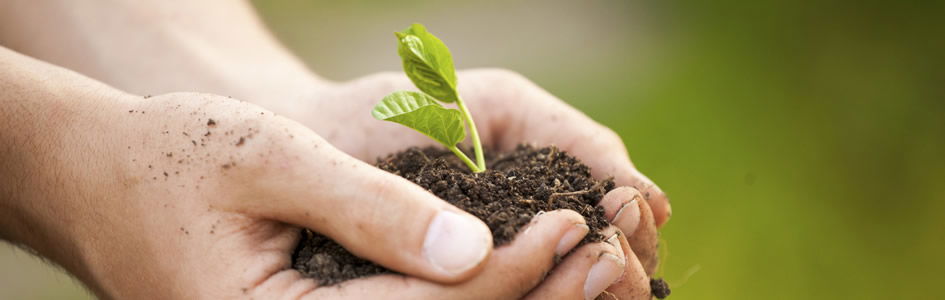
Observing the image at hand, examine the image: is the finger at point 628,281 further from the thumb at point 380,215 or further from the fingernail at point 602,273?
the thumb at point 380,215

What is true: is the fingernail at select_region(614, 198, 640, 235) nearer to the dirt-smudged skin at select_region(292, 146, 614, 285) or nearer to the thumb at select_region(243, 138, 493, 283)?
the dirt-smudged skin at select_region(292, 146, 614, 285)

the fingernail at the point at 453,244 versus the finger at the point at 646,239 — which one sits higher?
the fingernail at the point at 453,244

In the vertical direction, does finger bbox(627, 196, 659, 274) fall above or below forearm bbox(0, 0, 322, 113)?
below

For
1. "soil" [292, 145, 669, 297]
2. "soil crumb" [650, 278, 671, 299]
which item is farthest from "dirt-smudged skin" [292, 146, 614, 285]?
"soil crumb" [650, 278, 671, 299]

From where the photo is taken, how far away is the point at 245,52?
228 centimetres

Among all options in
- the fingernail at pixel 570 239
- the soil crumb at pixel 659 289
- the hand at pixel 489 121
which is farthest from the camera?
the hand at pixel 489 121

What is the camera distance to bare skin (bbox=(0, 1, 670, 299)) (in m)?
1.09

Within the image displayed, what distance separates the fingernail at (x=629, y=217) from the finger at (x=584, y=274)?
12 cm

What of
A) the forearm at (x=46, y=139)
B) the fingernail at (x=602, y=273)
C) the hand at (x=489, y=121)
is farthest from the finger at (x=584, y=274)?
the forearm at (x=46, y=139)

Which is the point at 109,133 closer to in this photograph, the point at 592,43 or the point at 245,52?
the point at 245,52

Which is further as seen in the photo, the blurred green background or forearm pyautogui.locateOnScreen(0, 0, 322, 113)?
the blurred green background

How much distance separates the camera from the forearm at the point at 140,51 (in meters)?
2.05

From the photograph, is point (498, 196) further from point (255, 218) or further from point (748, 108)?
point (748, 108)

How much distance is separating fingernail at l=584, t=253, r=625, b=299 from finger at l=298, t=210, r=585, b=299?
0.08m
